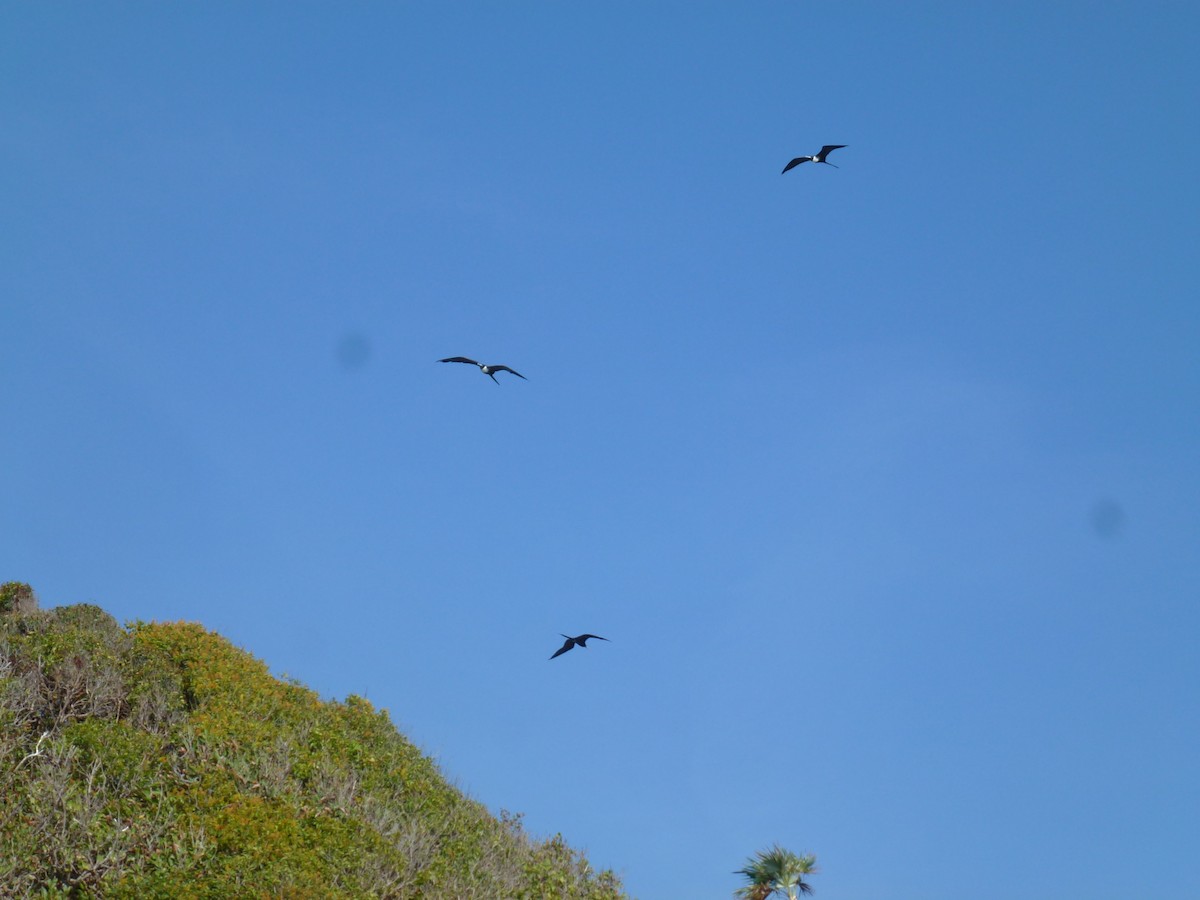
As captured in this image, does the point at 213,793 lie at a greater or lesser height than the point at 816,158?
lesser

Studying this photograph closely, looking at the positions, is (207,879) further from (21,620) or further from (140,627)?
(21,620)

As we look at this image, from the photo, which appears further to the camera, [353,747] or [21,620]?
[21,620]

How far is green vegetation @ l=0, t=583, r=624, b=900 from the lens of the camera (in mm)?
19234

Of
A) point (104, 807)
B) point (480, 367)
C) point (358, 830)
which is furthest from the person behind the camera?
point (480, 367)

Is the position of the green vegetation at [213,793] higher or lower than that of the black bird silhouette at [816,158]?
lower

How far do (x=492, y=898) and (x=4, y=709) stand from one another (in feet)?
29.3

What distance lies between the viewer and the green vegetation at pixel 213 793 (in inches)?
757

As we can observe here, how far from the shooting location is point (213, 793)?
20969 mm

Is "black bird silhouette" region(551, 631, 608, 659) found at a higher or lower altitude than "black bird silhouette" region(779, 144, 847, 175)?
lower

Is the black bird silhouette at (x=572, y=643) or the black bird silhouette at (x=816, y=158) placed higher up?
the black bird silhouette at (x=816, y=158)

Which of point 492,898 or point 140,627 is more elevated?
point 140,627

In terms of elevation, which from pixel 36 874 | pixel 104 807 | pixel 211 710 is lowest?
pixel 36 874

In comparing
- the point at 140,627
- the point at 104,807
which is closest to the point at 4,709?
the point at 104,807

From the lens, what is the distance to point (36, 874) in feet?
62.0
